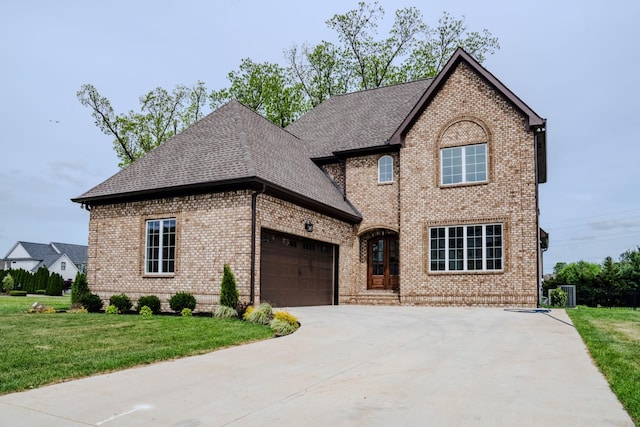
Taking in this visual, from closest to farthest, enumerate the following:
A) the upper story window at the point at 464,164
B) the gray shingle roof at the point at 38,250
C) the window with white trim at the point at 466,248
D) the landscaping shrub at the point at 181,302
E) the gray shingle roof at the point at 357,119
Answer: the landscaping shrub at the point at 181,302 → the window with white trim at the point at 466,248 → the upper story window at the point at 464,164 → the gray shingle roof at the point at 357,119 → the gray shingle roof at the point at 38,250

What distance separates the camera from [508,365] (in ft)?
24.7

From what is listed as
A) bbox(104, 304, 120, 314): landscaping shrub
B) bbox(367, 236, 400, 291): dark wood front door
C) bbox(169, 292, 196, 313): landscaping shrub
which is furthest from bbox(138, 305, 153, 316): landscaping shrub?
bbox(367, 236, 400, 291): dark wood front door

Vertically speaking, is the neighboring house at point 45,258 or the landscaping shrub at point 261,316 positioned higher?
the neighboring house at point 45,258

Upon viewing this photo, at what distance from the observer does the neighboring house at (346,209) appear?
15.6 meters

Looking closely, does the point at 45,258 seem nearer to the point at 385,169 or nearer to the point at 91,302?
the point at 91,302

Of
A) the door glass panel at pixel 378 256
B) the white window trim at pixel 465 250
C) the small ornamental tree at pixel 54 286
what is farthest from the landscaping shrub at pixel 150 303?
the small ornamental tree at pixel 54 286

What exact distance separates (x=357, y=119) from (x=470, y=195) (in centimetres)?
706

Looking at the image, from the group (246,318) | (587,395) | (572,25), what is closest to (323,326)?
(246,318)

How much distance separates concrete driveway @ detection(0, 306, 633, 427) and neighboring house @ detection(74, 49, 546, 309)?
667 centimetres

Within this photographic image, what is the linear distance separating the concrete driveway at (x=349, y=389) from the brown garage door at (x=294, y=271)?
6404 millimetres

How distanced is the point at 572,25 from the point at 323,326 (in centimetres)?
1034

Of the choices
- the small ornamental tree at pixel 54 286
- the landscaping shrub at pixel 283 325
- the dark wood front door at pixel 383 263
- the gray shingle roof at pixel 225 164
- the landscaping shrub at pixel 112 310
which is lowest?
the small ornamental tree at pixel 54 286

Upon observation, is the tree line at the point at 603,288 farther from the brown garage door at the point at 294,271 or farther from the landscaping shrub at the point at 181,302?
the landscaping shrub at the point at 181,302

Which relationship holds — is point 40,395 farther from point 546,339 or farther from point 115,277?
point 115,277
